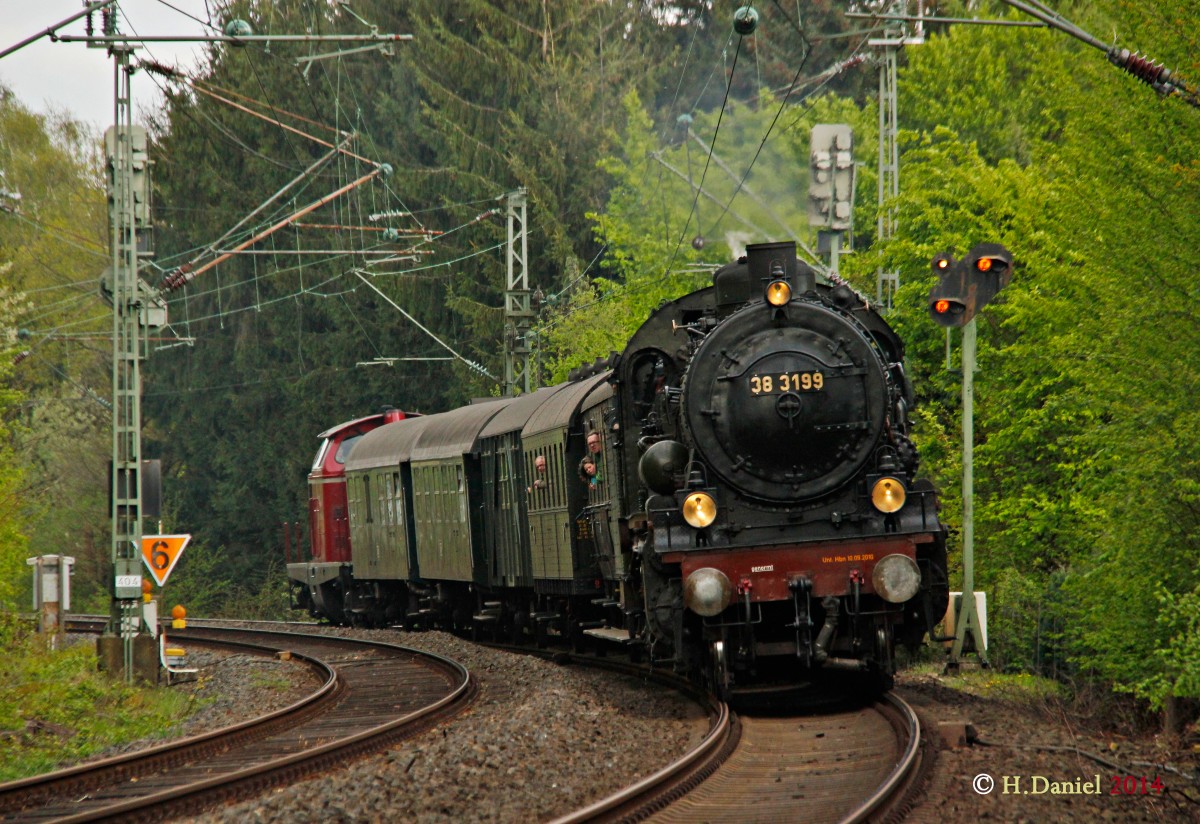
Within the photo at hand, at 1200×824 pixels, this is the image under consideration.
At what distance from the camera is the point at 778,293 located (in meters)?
11.4

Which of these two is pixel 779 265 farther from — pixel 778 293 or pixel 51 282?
pixel 51 282

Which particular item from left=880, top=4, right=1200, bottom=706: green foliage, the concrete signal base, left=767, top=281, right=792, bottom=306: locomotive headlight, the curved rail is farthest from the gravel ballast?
the concrete signal base

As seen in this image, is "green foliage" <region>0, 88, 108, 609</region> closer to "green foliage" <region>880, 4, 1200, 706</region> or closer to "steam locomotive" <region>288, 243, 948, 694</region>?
"green foliage" <region>880, 4, 1200, 706</region>

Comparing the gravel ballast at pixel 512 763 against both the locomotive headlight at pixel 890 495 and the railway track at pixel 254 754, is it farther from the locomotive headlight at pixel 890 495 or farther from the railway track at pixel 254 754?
the locomotive headlight at pixel 890 495

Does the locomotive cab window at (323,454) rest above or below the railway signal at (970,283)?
above

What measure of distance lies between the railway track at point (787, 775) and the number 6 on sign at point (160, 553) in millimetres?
9019

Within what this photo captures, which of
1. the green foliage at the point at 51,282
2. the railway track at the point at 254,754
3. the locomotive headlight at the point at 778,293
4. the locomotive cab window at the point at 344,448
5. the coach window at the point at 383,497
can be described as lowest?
the railway track at the point at 254,754

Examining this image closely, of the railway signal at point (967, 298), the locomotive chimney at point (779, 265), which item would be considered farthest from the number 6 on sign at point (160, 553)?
the railway signal at point (967, 298)

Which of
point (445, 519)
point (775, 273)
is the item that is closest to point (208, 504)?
point (445, 519)

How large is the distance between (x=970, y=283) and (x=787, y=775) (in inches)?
231

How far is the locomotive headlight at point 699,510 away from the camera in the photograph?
36.1 ft

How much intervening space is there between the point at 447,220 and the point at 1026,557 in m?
29.7

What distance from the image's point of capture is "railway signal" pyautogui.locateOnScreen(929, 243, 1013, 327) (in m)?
13.2

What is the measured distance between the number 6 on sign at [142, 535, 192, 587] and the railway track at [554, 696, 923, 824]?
9.02 m
